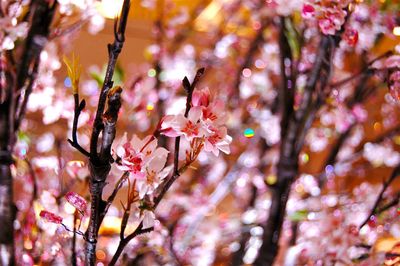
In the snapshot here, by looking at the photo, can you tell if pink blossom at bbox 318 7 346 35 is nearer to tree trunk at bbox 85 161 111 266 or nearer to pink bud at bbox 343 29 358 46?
pink bud at bbox 343 29 358 46

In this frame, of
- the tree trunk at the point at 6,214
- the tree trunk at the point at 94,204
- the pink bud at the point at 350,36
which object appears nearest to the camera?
the tree trunk at the point at 94,204

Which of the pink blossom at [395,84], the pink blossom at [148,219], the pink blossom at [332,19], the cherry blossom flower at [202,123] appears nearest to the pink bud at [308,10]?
the pink blossom at [332,19]

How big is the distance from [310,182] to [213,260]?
1.92 feet

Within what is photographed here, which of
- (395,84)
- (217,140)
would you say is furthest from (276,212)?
(217,140)

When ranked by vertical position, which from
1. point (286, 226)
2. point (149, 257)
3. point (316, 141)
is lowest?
point (316, 141)

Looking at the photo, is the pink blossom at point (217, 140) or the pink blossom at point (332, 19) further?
the pink blossom at point (332, 19)

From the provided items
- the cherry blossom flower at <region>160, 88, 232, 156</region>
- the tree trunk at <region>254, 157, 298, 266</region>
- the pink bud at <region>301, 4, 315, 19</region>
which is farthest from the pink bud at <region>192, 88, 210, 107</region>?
the tree trunk at <region>254, 157, 298, 266</region>

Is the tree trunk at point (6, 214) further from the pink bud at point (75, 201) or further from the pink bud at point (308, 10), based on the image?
the pink bud at point (308, 10)

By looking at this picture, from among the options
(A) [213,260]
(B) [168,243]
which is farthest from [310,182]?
(B) [168,243]

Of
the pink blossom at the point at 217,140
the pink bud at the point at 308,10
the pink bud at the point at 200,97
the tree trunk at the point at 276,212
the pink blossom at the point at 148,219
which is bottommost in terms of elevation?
the tree trunk at the point at 276,212

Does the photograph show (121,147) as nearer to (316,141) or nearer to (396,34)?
(396,34)

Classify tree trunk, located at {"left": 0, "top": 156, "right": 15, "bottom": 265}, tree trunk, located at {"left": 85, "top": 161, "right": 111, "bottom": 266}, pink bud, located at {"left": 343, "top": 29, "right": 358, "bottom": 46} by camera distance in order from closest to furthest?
tree trunk, located at {"left": 85, "top": 161, "right": 111, "bottom": 266}, tree trunk, located at {"left": 0, "top": 156, "right": 15, "bottom": 265}, pink bud, located at {"left": 343, "top": 29, "right": 358, "bottom": 46}

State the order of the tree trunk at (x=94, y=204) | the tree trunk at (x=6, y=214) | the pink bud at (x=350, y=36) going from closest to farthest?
the tree trunk at (x=94, y=204)
the tree trunk at (x=6, y=214)
the pink bud at (x=350, y=36)

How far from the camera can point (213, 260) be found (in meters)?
1.67
